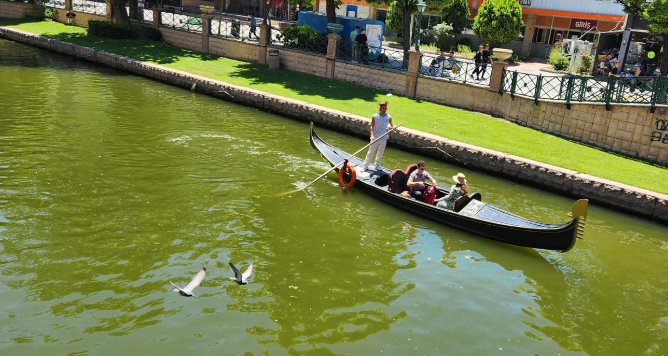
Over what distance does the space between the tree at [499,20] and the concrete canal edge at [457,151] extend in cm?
1670

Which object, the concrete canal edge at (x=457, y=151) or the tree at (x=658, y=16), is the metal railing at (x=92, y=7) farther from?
the tree at (x=658, y=16)

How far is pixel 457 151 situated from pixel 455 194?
4443 millimetres

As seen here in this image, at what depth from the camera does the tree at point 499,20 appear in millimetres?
31750

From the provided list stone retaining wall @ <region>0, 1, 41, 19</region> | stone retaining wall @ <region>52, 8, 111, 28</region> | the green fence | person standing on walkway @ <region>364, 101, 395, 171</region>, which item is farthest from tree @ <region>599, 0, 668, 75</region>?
stone retaining wall @ <region>0, 1, 41, 19</region>

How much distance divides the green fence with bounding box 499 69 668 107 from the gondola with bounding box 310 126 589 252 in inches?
277

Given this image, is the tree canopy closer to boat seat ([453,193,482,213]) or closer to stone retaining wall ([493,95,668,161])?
stone retaining wall ([493,95,668,161])

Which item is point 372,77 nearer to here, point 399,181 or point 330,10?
point 330,10

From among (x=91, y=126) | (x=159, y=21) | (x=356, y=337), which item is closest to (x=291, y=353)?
(x=356, y=337)

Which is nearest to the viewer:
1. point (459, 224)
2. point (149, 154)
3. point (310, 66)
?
point (459, 224)

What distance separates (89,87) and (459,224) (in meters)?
16.2

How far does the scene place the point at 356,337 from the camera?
7.88 meters

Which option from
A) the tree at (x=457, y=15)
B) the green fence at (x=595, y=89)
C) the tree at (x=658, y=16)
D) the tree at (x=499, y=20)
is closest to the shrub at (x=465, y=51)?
the tree at (x=457, y=15)

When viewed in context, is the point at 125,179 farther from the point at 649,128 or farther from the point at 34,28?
the point at 34,28

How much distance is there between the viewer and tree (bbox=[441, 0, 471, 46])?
120 ft
